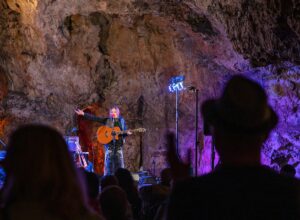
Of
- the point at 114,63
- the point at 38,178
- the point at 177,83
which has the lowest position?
the point at 38,178

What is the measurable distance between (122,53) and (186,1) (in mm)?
4024

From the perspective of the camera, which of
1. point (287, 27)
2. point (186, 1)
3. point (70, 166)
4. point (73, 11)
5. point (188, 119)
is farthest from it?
point (188, 119)

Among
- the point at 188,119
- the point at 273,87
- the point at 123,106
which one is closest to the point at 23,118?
the point at 123,106

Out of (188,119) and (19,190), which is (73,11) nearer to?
(188,119)

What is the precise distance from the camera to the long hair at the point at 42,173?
1.52 metres

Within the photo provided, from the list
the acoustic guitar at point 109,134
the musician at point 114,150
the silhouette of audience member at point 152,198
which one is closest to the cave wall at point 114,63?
the musician at point 114,150

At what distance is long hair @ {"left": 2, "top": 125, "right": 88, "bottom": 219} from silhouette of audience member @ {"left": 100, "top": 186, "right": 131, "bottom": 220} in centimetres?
118

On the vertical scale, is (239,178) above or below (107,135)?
above

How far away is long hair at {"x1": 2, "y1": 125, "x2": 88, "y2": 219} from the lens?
152 cm

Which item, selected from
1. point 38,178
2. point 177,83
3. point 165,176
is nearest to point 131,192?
point 165,176

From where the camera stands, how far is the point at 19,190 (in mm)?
1541

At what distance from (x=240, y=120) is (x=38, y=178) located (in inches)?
29.4

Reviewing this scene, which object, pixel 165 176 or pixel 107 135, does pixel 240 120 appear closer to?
pixel 165 176

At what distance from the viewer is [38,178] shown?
1.52 meters
